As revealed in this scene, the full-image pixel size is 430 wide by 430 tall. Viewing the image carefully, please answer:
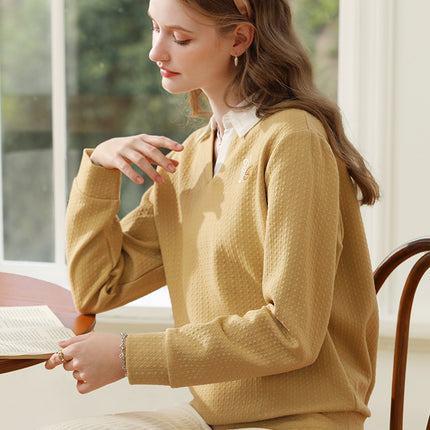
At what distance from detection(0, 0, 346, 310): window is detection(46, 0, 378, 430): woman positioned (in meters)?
0.98

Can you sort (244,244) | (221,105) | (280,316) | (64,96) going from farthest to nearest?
(64,96) → (221,105) → (244,244) → (280,316)

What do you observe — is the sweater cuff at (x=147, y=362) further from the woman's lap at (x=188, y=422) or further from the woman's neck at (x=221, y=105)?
the woman's neck at (x=221, y=105)

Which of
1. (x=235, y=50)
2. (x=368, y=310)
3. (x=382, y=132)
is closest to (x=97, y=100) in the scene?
(x=382, y=132)

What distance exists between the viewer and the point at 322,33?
2.14 meters

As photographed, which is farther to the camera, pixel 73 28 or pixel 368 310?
pixel 73 28

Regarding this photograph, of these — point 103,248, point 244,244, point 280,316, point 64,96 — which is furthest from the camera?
point 64,96

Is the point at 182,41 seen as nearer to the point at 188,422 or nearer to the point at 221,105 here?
the point at 221,105

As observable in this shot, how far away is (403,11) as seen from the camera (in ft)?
6.04

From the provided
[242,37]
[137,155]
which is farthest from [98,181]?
[242,37]

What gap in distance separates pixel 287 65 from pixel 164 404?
1.31 m

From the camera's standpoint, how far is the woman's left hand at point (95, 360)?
107 centimetres

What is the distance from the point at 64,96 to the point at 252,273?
141 centimetres

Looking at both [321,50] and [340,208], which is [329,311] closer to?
[340,208]

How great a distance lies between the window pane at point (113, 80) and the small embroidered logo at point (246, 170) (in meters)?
1.15
